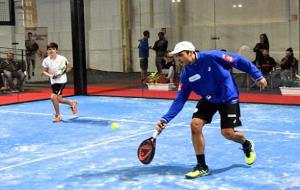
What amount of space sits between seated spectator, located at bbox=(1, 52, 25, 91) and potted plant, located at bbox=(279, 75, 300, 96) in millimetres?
7667

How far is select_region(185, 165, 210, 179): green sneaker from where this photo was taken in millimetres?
5680

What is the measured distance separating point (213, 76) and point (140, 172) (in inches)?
54.7

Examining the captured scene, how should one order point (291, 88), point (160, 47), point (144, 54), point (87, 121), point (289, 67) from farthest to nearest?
point (144, 54), point (160, 47), point (289, 67), point (291, 88), point (87, 121)

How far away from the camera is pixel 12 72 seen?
15992mm

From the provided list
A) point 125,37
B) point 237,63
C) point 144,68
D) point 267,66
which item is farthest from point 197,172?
point 125,37

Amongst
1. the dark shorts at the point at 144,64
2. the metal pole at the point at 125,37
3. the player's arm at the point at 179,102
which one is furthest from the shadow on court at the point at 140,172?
A: the metal pole at the point at 125,37

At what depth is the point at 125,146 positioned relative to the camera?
7641 mm

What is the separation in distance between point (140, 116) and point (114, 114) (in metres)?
0.70

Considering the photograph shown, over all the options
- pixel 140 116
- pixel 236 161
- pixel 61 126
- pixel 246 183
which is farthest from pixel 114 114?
pixel 246 183

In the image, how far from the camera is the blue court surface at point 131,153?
564 cm

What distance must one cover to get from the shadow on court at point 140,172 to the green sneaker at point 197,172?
14cm

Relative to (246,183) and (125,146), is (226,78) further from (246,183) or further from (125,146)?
(125,146)

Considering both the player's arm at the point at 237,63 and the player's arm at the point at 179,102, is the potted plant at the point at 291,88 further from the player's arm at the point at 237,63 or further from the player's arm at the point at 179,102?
the player's arm at the point at 179,102

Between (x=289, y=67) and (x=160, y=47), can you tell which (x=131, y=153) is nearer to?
(x=289, y=67)
